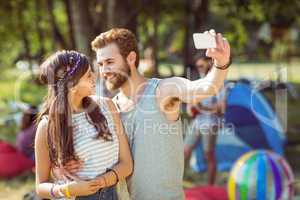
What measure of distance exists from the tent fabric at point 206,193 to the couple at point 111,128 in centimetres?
229

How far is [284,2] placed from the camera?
34.6ft

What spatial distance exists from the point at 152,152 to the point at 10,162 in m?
4.93

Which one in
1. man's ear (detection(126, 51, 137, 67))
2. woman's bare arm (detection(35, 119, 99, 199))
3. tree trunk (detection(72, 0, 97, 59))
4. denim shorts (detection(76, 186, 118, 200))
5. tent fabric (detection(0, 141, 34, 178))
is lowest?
tent fabric (detection(0, 141, 34, 178))

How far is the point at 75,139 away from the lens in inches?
93.9

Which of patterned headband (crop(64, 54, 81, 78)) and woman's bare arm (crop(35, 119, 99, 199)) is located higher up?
patterned headband (crop(64, 54, 81, 78))

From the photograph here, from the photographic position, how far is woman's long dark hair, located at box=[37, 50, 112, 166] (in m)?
2.35

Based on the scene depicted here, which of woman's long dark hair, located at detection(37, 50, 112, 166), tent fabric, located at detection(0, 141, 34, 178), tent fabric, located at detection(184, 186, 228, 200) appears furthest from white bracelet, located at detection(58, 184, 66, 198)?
tent fabric, located at detection(0, 141, 34, 178)

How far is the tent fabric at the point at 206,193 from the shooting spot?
191 inches

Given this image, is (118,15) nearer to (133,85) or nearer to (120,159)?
(133,85)

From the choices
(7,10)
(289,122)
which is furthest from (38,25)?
(289,122)

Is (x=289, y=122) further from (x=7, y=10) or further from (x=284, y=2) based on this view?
(x=7, y=10)

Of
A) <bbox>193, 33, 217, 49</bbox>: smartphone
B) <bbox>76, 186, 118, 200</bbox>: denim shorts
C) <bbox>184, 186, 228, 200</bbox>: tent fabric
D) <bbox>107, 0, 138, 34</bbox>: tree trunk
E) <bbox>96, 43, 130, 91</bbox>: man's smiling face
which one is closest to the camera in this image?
<bbox>193, 33, 217, 49</bbox>: smartphone

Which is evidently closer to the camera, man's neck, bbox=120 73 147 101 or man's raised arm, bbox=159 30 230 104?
man's raised arm, bbox=159 30 230 104

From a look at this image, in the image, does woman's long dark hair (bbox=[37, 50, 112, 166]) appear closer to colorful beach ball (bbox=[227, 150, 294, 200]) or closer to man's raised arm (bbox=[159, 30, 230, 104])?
man's raised arm (bbox=[159, 30, 230, 104])
